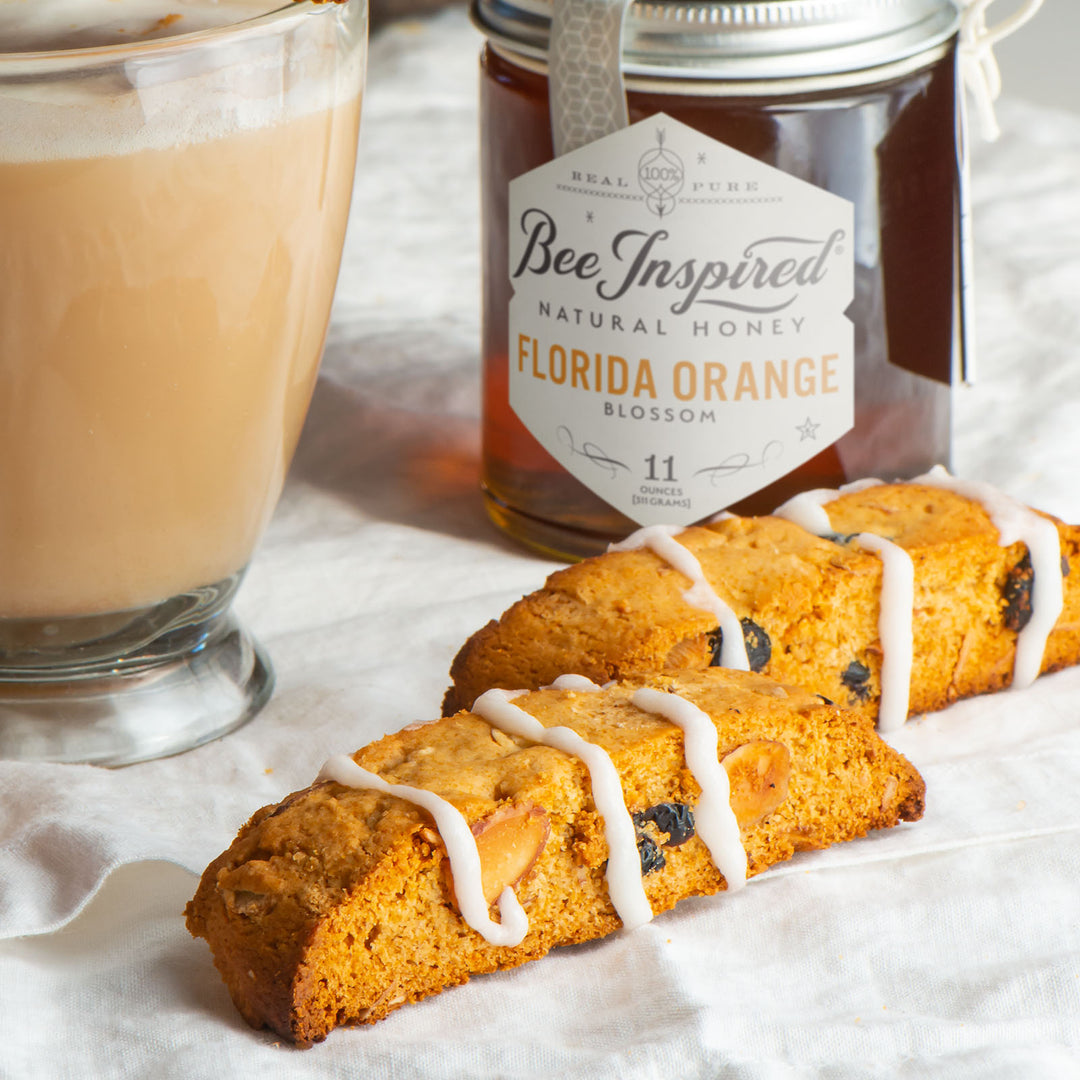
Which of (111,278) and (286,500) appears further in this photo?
(286,500)

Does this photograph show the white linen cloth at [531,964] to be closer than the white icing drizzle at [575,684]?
Yes

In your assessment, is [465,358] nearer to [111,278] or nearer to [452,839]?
[111,278]

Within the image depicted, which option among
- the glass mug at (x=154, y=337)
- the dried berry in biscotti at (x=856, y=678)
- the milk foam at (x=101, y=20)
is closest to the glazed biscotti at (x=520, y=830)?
the dried berry in biscotti at (x=856, y=678)

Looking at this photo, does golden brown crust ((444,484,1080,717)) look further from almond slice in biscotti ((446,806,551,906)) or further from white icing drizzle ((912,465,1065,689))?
almond slice in biscotti ((446,806,551,906))

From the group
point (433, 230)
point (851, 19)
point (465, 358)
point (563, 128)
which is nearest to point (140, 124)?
point (563, 128)

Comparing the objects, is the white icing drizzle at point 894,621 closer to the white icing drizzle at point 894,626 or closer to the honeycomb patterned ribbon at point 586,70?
the white icing drizzle at point 894,626
